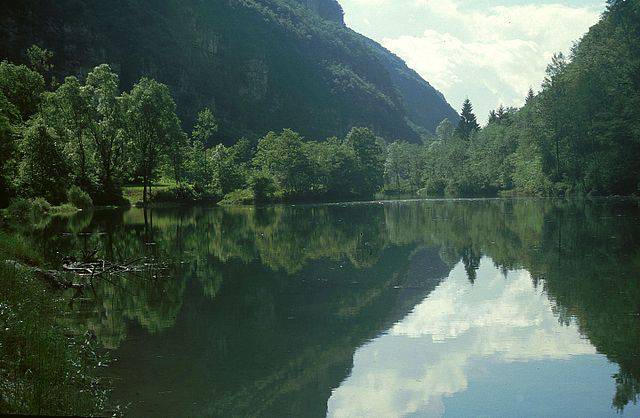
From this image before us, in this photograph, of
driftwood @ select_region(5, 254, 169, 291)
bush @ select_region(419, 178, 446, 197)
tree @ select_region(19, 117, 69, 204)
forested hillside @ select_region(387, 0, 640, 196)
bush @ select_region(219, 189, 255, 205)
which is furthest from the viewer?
bush @ select_region(419, 178, 446, 197)

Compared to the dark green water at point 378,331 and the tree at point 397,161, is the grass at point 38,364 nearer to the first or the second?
the dark green water at point 378,331

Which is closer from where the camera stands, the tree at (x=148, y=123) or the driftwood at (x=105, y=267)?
the driftwood at (x=105, y=267)

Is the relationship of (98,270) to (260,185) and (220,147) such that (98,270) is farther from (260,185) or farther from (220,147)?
(220,147)

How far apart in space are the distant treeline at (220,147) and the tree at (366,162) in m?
7.74

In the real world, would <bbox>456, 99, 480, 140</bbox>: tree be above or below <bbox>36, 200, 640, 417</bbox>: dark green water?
above

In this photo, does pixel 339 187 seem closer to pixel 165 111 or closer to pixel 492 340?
pixel 165 111

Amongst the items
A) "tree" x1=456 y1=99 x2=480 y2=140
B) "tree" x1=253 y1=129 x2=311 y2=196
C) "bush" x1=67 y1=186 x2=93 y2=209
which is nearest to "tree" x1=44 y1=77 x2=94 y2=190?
"bush" x1=67 y1=186 x2=93 y2=209

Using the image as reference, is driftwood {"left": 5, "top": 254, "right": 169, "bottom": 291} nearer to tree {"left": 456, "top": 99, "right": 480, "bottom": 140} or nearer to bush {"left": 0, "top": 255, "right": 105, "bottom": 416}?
bush {"left": 0, "top": 255, "right": 105, "bottom": 416}

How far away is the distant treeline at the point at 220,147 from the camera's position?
67.2 meters

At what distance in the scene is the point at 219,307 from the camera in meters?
19.6

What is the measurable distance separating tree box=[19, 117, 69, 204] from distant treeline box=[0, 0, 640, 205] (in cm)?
11

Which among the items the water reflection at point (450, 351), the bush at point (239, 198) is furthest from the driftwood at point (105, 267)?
the bush at point (239, 198)

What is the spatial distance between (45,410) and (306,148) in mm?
112277

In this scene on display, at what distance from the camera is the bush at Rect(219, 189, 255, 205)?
104 meters
